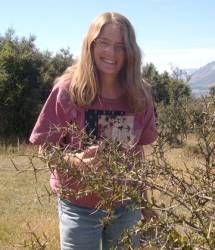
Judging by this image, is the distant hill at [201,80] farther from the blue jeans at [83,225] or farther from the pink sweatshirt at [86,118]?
the blue jeans at [83,225]

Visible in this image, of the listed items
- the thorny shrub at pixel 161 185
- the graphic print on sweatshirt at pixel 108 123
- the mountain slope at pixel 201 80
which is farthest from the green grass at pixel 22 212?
the thorny shrub at pixel 161 185

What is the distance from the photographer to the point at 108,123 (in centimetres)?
289

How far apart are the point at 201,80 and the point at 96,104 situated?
140729 mm

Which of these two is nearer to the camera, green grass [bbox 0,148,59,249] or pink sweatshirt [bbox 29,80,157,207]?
pink sweatshirt [bbox 29,80,157,207]

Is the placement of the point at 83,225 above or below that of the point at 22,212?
above

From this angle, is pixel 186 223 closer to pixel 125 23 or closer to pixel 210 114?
pixel 210 114

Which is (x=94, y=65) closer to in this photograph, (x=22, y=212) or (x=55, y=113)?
(x=55, y=113)

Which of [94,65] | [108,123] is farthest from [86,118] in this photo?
[94,65]

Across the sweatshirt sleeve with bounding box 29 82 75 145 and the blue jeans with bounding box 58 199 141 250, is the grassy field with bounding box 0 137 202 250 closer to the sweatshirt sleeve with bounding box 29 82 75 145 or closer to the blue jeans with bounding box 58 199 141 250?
the blue jeans with bounding box 58 199 141 250

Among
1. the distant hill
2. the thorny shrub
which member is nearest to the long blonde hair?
the distant hill

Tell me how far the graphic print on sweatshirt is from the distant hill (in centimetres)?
43

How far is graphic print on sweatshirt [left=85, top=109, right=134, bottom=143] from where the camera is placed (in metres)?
2.82

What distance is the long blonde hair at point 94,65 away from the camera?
2.86 metres

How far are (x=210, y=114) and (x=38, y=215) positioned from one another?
6977 mm
